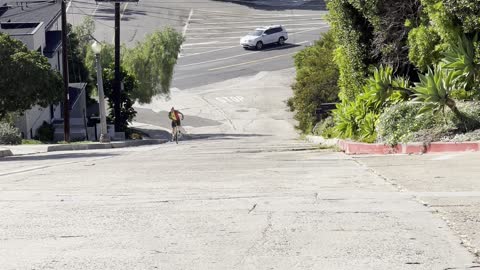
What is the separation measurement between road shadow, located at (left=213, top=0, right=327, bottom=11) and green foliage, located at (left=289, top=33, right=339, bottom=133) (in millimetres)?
40242

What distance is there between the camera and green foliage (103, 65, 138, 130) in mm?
54838

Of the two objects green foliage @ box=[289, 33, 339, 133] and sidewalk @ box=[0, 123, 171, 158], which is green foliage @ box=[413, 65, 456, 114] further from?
green foliage @ box=[289, 33, 339, 133]

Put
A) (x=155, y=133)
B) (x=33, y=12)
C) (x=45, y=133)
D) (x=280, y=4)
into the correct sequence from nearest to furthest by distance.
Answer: (x=45, y=133) < (x=33, y=12) < (x=155, y=133) < (x=280, y=4)

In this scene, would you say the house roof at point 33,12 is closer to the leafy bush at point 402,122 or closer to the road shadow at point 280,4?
the road shadow at point 280,4

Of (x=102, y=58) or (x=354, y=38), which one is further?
(x=102, y=58)

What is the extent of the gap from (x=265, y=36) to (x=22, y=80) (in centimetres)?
4909

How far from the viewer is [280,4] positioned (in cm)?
9094

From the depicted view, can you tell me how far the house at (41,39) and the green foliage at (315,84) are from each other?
13.1 meters

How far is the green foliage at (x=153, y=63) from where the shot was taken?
61000 millimetres

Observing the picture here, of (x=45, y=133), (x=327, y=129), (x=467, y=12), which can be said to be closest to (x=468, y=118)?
(x=467, y=12)

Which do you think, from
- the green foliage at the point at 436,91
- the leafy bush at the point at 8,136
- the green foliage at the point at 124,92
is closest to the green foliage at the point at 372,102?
the green foliage at the point at 436,91

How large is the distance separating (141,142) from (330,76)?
32.7 ft

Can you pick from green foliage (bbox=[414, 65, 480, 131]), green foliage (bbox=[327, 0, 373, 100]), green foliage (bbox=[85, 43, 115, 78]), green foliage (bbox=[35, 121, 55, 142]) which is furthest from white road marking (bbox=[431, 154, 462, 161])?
green foliage (bbox=[85, 43, 115, 78])

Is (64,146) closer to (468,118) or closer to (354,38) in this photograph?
(354,38)
